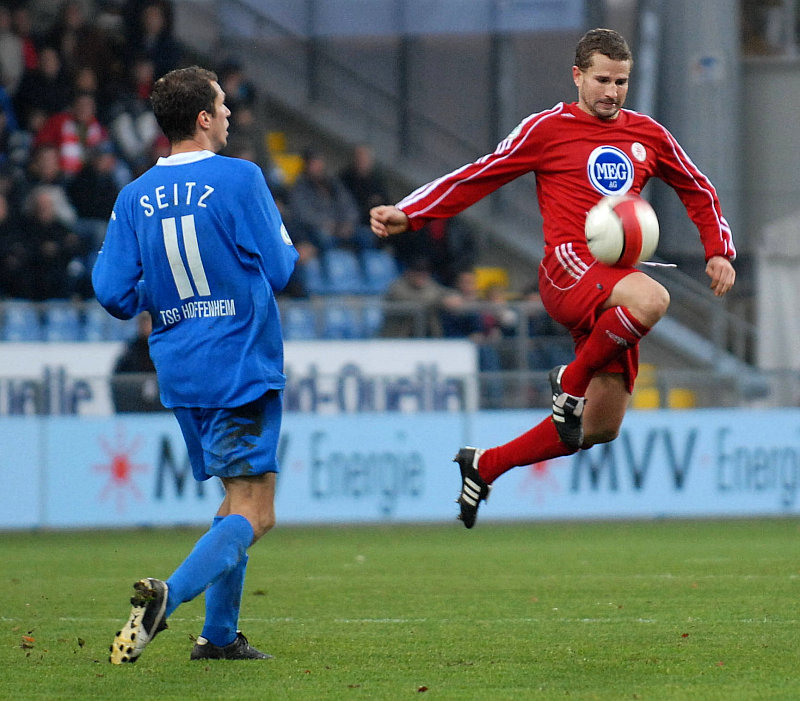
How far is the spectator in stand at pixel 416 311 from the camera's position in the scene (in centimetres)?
1511

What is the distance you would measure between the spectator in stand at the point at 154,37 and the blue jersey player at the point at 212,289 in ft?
42.1

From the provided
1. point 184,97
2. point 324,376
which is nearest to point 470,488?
point 184,97

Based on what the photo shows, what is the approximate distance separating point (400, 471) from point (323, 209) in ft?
15.7

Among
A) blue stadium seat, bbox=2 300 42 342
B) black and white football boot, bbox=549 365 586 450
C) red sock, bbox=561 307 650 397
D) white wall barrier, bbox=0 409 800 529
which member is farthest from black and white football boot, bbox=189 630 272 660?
blue stadium seat, bbox=2 300 42 342

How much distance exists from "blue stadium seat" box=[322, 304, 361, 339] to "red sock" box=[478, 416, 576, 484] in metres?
8.79

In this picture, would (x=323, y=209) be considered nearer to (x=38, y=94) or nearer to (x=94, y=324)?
(x=94, y=324)

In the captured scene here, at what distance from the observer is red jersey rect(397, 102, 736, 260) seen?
6.14m

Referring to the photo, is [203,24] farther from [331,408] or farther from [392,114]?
[331,408]

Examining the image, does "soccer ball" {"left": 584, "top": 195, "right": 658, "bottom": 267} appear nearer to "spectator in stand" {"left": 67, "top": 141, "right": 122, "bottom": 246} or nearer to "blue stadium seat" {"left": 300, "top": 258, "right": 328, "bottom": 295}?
"blue stadium seat" {"left": 300, "top": 258, "right": 328, "bottom": 295}

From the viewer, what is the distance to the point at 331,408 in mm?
13273

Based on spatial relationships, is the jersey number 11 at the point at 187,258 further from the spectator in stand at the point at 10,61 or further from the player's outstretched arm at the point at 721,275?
the spectator in stand at the point at 10,61

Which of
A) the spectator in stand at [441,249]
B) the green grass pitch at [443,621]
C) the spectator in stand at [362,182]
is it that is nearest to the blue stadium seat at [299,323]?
the spectator in stand at [441,249]

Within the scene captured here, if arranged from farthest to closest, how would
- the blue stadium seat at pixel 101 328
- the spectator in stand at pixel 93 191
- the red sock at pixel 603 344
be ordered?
1. the spectator in stand at pixel 93 191
2. the blue stadium seat at pixel 101 328
3. the red sock at pixel 603 344

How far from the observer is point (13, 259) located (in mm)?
15016
